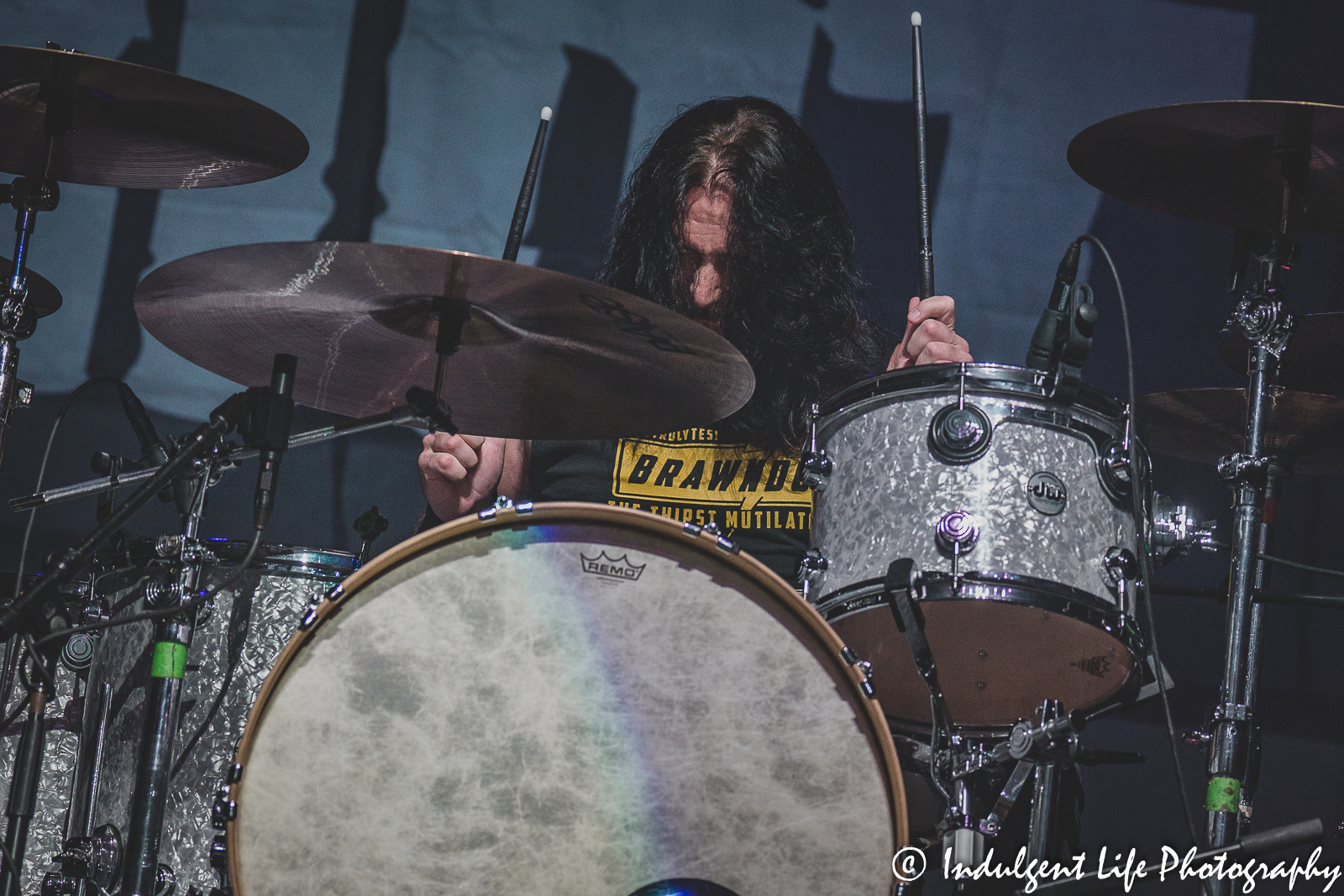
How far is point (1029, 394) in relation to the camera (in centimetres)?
167

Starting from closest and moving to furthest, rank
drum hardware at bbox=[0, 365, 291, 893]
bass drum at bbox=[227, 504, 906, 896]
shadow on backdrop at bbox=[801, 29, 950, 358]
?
bass drum at bbox=[227, 504, 906, 896]
drum hardware at bbox=[0, 365, 291, 893]
shadow on backdrop at bbox=[801, 29, 950, 358]

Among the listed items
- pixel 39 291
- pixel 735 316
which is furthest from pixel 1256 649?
pixel 39 291

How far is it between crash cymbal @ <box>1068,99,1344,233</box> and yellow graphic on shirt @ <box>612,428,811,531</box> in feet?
2.50

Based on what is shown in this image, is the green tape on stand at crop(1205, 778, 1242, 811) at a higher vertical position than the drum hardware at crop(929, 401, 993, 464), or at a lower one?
lower

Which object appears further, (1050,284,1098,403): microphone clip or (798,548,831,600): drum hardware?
A: (798,548,831,600): drum hardware

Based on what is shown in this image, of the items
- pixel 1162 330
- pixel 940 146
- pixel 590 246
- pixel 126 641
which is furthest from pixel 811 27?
pixel 126 641

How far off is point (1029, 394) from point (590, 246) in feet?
5.32

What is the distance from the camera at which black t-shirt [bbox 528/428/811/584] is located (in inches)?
89.7

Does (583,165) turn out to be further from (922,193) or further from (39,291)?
(39,291)

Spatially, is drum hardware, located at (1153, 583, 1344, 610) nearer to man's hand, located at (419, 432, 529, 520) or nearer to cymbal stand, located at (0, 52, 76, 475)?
man's hand, located at (419, 432, 529, 520)

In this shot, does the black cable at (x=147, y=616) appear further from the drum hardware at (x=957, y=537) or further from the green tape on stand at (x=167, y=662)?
the drum hardware at (x=957, y=537)

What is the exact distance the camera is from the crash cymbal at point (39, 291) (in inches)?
88.5

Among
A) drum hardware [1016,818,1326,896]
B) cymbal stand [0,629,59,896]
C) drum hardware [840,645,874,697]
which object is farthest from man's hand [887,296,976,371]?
cymbal stand [0,629,59,896]

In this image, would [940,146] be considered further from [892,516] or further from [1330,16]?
[892,516]
